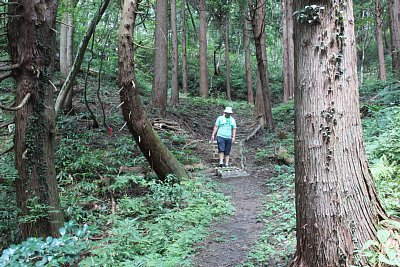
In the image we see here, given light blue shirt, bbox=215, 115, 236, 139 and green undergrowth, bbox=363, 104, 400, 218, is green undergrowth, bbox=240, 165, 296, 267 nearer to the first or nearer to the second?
green undergrowth, bbox=363, 104, 400, 218

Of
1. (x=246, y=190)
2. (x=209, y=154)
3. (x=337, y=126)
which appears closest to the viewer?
(x=337, y=126)

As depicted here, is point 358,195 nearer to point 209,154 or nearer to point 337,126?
point 337,126

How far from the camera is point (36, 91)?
517 cm

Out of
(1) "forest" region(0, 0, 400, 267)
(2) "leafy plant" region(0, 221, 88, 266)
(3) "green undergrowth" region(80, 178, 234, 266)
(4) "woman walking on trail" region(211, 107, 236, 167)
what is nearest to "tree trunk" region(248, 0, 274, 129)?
(1) "forest" region(0, 0, 400, 267)

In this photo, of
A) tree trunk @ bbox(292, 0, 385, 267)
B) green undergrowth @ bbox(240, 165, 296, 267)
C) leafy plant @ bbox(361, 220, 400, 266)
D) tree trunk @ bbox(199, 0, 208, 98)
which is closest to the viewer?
leafy plant @ bbox(361, 220, 400, 266)

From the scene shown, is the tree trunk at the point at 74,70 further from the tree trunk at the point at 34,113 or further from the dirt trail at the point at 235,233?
the dirt trail at the point at 235,233

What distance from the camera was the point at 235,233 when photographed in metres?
5.77

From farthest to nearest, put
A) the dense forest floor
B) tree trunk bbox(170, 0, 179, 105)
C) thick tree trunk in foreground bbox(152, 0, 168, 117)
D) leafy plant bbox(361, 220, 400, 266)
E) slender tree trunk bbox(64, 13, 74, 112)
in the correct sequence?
tree trunk bbox(170, 0, 179, 105), thick tree trunk in foreground bbox(152, 0, 168, 117), slender tree trunk bbox(64, 13, 74, 112), the dense forest floor, leafy plant bbox(361, 220, 400, 266)

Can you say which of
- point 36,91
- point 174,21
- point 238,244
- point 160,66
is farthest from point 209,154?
point 174,21

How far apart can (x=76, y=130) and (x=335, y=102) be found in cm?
930

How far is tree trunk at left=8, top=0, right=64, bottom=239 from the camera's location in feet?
16.5

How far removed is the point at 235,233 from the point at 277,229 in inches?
29.3

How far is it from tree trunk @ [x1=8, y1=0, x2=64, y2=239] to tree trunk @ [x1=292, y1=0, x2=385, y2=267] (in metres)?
3.85

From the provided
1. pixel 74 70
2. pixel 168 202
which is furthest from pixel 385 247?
pixel 74 70
